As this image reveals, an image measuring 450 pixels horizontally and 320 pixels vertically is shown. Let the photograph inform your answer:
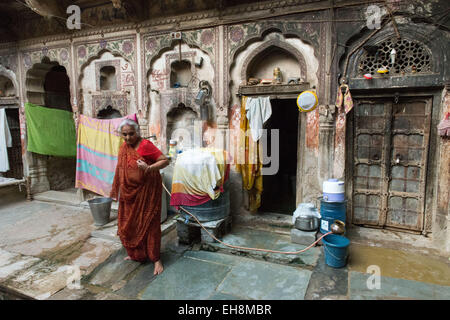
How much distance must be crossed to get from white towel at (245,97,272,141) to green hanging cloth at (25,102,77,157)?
18.7 feet

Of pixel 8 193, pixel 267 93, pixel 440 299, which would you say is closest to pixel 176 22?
pixel 267 93

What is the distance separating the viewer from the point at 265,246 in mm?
4730

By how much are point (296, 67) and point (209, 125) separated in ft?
6.85

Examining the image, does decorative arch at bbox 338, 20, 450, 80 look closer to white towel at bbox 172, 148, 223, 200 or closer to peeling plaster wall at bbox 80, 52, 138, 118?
white towel at bbox 172, 148, 223, 200

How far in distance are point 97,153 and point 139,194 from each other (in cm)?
351

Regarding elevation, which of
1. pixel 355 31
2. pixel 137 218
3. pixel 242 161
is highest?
pixel 355 31

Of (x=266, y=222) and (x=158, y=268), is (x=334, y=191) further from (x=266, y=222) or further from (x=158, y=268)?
(x=158, y=268)

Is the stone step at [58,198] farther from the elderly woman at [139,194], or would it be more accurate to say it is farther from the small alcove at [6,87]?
the elderly woman at [139,194]

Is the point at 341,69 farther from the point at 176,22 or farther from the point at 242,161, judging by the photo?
the point at 176,22

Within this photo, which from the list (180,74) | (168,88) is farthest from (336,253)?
(180,74)

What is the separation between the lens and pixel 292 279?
3.74 meters

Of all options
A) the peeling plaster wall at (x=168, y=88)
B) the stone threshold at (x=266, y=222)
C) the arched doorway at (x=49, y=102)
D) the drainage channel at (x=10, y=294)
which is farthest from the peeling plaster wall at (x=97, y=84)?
the drainage channel at (x=10, y=294)

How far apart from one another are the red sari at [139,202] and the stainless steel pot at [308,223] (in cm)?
237

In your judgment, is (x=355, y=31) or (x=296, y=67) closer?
(x=355, y=31)
